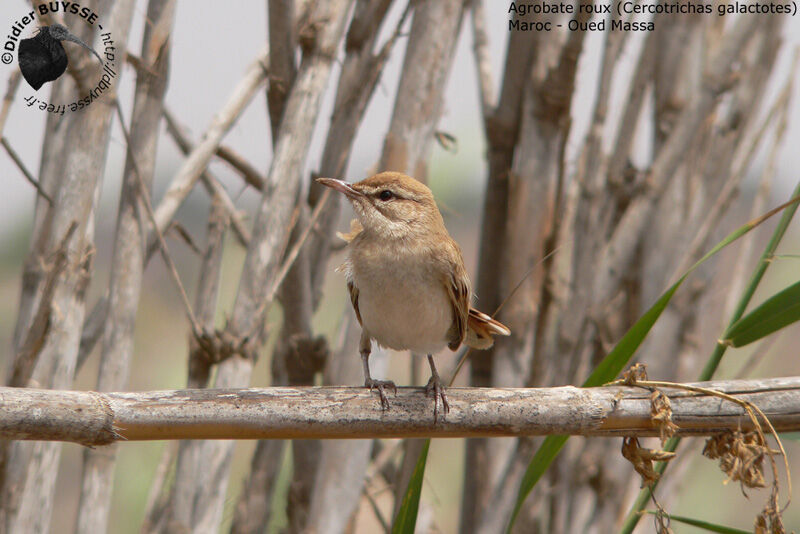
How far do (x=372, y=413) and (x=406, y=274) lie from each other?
0.73 metres

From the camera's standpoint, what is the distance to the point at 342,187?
8.04 feet

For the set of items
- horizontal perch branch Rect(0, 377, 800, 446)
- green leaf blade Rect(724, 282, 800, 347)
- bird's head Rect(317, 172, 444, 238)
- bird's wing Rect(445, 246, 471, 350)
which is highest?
bird's head Rect(317, 172, 444, 238)

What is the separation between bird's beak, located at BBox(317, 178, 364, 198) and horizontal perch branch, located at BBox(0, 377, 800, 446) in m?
0.83

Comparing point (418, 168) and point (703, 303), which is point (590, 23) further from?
point (703, 303)

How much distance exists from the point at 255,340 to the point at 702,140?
2.09m

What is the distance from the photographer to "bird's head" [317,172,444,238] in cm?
244

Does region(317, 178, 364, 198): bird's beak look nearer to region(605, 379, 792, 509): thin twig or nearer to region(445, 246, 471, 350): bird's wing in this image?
region(445, 246, 471, 350): bird's wing

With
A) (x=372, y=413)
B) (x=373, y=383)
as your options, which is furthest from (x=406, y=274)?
(x=372, y=413)

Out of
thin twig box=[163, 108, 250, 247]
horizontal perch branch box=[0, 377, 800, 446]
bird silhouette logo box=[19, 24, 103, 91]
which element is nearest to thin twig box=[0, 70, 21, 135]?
bird silhouette logo box=[19, 24, 103, 91]

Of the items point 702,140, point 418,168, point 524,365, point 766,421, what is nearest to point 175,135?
point 418,168

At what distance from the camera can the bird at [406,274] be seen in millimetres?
2350

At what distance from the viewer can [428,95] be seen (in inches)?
111

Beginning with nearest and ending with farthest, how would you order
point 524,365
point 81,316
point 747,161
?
point 81,316 → point 747,161 → point 524,365

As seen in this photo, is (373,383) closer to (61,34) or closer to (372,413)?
(372,413)
